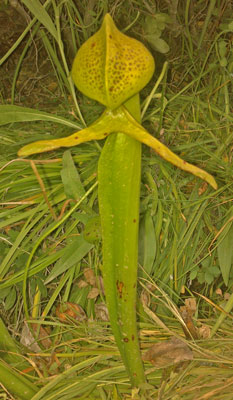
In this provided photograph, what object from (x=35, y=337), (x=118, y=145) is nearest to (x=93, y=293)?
(x=35, y=337)

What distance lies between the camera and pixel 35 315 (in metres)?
1.11

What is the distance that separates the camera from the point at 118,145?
27.0 inches

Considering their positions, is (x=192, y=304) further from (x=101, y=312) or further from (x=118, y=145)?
(x=118, y=145)

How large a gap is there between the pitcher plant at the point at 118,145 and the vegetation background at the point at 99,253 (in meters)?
0.25

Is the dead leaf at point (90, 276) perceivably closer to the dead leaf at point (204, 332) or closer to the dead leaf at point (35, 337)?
the dead leaf at point (35, 337)

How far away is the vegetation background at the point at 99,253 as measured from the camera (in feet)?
3.24

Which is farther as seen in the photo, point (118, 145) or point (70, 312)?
point (70, 312)

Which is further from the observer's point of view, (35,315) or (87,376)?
(35,315)

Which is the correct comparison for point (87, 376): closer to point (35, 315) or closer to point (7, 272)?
point (35, 315)

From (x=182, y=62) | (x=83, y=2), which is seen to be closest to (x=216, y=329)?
(x=182, y=62)

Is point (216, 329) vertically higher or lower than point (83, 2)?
lower

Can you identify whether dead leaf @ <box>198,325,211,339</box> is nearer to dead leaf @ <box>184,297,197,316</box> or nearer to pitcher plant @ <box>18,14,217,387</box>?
dead leaf @ <box>184,297,197,316</box>

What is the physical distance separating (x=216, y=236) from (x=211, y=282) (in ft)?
0.51

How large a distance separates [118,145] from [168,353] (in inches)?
20.4
